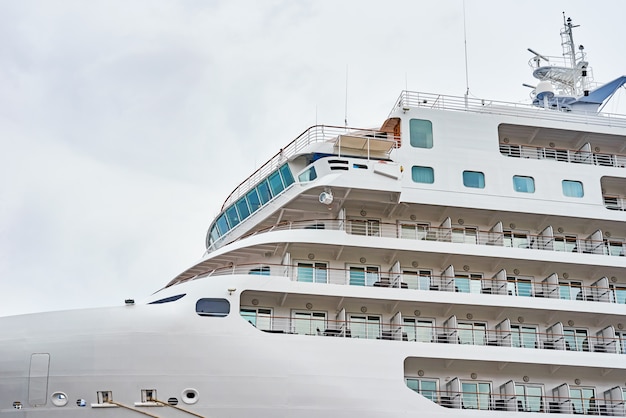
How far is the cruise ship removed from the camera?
2084cm

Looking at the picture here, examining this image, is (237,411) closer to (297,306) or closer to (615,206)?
(297,306)

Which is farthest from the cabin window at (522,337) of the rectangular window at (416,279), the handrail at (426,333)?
the rectangular window at (416,279)

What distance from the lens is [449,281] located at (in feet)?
81.7

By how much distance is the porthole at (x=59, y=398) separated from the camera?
2048 centimetres

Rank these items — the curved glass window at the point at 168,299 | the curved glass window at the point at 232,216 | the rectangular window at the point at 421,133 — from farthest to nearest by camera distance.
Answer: the curved glass window at the point at 232,216 → the rectangular window at the point at 421,133 → the curved glass window at the point at 168,299

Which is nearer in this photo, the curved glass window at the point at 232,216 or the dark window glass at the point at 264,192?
the dark window glass at the point at 264,192

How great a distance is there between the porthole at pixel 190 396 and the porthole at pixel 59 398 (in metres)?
2.84

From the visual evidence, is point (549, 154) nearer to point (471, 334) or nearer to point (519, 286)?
point (519, 286)

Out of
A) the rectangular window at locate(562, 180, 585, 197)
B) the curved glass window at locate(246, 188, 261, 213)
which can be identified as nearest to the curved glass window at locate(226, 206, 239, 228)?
the curved glass window at locate(246, 188, 261, 213)

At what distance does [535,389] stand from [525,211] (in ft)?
17.5

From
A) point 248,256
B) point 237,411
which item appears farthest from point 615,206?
point 237,411

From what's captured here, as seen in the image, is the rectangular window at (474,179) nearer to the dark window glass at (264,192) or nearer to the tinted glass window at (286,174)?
the tinted glass window at (286,174)

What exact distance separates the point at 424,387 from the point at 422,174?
21.0 ft

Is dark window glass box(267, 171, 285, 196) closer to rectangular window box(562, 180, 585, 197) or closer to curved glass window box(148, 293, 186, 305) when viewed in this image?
curved glass window box(148, 293, 186, 305)
